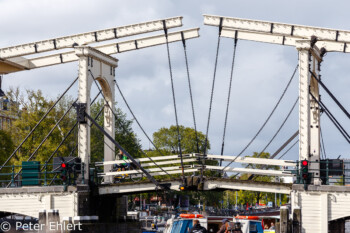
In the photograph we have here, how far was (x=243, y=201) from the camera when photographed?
85875mm

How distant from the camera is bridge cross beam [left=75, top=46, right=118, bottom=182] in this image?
28.6m

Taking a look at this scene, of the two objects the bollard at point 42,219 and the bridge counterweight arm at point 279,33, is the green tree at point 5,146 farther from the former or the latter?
the bridge counterweight arm at point 279,33

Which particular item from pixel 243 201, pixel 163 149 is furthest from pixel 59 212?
pixel 243 201

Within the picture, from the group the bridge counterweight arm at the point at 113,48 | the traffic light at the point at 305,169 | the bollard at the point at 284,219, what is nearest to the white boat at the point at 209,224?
the bollard at the point at 284,219

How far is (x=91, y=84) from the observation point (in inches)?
1153

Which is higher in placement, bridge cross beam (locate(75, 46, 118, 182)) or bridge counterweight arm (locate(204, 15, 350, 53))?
bridge counterweight arm (locate(204, 15, 350, 53))

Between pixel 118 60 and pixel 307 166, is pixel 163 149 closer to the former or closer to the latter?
pixel 118 60

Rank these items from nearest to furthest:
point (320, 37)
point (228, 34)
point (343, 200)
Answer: point (343, 200) < point (320, 37) < point (228, 34)

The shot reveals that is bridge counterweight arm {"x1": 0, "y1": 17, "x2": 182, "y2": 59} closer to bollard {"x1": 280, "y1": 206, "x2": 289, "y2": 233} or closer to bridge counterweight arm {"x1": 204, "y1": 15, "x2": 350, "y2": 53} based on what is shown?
bridge counterweight arm {"x1": 204, "y1": 15, "x2": 350, "y2": 53}

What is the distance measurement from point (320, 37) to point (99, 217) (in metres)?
11.7

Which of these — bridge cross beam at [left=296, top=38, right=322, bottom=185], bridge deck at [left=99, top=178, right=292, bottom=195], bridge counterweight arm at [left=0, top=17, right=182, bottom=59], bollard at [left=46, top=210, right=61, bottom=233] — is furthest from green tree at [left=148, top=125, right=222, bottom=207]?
bridge cross beam at [left=296, top=38, right=322, bottom=185]

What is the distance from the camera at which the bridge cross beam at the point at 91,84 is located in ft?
94.0

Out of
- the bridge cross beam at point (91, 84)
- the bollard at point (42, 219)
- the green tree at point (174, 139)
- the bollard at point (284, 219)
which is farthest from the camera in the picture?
the green tree at point (174, 139)

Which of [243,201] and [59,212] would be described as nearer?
[59,212]
